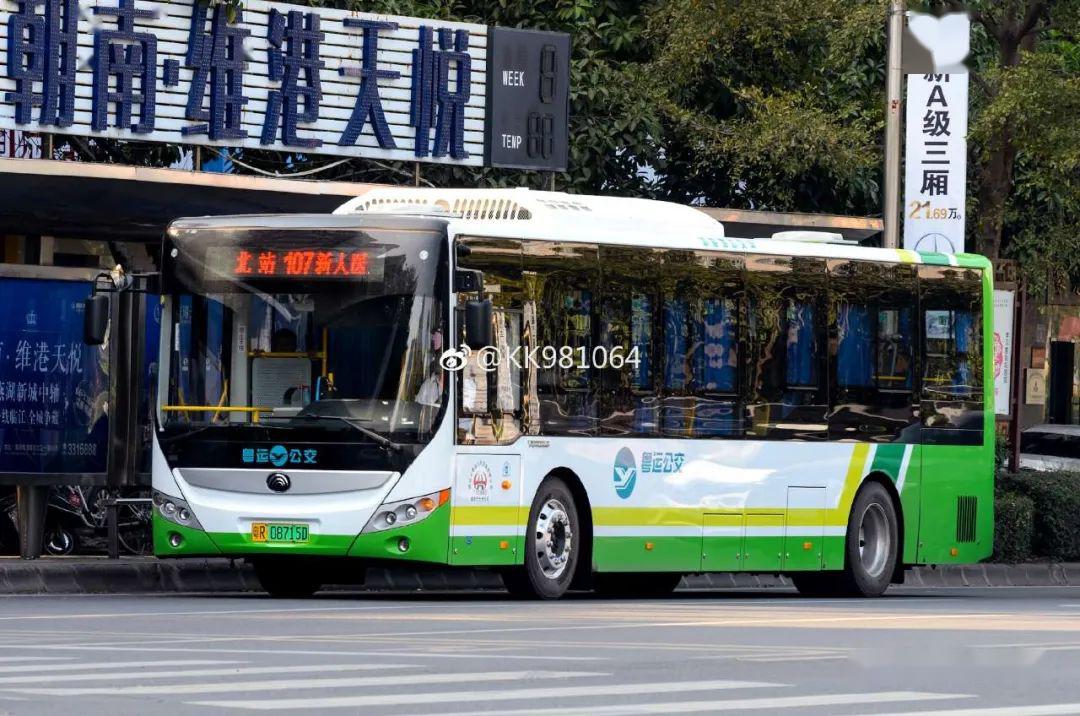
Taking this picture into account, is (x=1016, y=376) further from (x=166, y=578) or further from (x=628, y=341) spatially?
(x=166, y=578)

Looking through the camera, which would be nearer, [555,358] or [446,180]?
[555,358]

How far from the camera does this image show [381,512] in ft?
59.5

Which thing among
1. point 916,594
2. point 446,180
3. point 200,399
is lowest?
point 916,594

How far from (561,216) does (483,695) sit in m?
9.61

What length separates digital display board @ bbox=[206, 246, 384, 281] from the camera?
1842 centimetres

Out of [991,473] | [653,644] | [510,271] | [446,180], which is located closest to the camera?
[653,644]

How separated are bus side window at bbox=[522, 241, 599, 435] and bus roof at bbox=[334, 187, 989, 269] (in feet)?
0.54

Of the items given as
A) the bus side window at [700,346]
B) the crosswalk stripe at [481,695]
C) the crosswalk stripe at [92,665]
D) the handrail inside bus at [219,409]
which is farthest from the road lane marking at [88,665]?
the bus side window at [700,346]

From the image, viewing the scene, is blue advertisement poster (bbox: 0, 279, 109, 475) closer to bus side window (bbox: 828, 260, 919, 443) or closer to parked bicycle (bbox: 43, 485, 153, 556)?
parked bicycle (bbox: 43, 485, 153, 556)

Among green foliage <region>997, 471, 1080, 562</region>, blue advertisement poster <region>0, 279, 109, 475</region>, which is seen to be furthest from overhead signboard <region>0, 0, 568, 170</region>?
green foliage <region>997, 471, 1080, 562</region>

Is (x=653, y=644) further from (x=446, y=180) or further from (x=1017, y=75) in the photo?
(x=446, y=180)

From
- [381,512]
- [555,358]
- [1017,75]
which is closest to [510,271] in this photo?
[555,358]

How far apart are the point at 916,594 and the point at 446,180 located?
7901 mm

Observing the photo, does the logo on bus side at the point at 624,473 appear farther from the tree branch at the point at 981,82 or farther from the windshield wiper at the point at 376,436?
the tree branch at the point at 981,82
